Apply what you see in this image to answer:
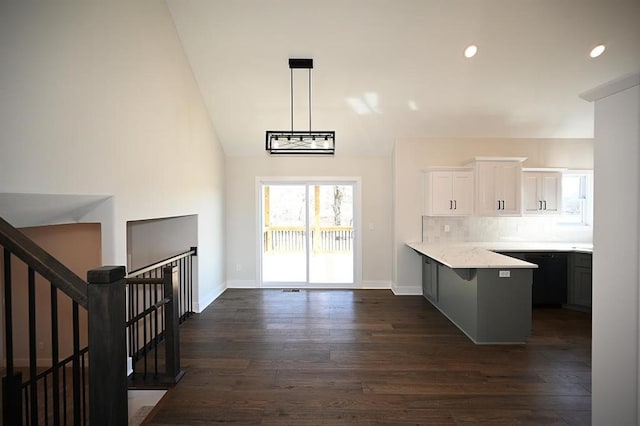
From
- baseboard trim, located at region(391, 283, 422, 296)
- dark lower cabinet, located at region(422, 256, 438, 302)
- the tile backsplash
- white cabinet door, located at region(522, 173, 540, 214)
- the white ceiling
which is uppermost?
the white ceiling

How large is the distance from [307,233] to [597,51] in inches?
195

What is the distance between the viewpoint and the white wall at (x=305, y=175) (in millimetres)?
6277

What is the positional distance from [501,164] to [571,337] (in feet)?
8.66

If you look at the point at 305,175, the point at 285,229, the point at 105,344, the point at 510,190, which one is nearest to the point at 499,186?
the point at 510,190

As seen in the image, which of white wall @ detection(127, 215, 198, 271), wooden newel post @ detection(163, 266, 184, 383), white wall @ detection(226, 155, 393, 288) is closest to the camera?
wooden newel post @ detection(163, 266, 184, 383)

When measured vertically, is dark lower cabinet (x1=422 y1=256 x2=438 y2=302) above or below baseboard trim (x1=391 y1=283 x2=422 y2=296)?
above

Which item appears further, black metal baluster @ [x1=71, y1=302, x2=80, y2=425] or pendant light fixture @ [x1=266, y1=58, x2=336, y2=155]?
pendant light fixture @ [x1=266, y1=58, x2=336, y2=155]

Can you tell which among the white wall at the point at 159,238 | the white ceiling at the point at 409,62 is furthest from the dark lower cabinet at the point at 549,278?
the white wall at the point at 159,238

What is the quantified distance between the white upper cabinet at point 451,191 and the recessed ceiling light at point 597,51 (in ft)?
6.78

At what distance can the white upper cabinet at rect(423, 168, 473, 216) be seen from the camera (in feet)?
18.1

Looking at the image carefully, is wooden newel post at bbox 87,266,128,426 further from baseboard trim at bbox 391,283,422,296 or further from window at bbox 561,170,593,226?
window at bbox 561,170,593,226

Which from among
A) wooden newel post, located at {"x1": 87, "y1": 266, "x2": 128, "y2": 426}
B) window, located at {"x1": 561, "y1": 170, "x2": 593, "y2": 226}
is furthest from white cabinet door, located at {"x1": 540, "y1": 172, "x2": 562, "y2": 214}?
wooden newel post, located at {"x1": 87, "y1": 266, "x2": 128, "y2": 426}

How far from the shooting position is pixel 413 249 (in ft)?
18.9

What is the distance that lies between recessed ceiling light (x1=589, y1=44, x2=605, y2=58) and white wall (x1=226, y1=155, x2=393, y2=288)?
314cm
